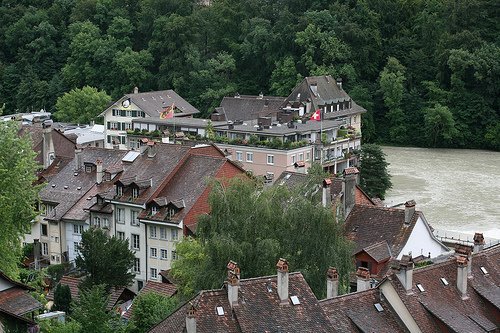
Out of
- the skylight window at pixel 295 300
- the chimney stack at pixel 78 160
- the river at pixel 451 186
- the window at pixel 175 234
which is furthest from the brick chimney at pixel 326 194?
the river at pixel 451 186

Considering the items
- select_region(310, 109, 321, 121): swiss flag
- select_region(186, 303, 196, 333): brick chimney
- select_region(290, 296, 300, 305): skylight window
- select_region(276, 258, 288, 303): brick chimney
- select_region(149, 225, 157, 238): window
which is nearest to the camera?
select_region(186, 303, 196, 333): brick chimney

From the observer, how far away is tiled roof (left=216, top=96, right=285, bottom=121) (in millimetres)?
78500

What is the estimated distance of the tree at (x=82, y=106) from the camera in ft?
295

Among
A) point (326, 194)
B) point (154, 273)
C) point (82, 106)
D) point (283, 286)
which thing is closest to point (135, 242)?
point (154, 273)

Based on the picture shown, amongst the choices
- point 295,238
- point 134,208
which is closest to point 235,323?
point 295,238

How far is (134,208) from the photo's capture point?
1742 inches

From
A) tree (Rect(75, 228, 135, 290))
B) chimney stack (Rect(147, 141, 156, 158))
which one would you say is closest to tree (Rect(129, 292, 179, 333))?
tree (Rect(75, 228, 135, 290))

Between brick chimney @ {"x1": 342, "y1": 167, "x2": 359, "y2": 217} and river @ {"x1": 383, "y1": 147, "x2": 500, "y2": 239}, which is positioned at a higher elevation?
brick chimney @ {"x1": 342, "y1": 167, "x2": 359, "y2": 217}

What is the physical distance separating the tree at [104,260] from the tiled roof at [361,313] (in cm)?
1520

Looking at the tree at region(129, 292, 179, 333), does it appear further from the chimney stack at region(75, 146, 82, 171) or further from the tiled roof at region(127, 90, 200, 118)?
the tiled roof at region(127, 90, 200, 118)

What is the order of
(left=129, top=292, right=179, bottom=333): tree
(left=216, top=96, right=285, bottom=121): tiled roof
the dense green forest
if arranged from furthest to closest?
1. the dense green forest
2. (left=216, top=96, right=285, bottom=121): tiled roof
3. (left=129, top=292, right=179, bottom=333): tree

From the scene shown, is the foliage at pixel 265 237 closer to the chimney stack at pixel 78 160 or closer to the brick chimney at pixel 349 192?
the brick chimney at pixel 349 192

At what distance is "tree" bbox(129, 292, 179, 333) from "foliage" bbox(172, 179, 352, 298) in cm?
100

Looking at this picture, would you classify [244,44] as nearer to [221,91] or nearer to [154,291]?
[221,91]
